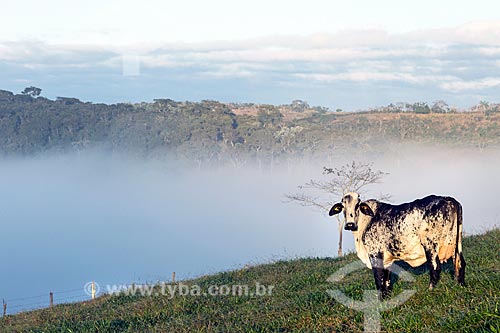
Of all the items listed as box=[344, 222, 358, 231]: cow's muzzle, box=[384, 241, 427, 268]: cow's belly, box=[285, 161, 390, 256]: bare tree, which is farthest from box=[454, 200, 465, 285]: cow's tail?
box=[285, 161, 390, 256]: bare tree

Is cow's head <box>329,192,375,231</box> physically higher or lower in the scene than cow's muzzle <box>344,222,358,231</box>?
higher

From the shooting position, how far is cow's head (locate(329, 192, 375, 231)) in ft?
39.3

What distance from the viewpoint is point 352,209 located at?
1227 cm

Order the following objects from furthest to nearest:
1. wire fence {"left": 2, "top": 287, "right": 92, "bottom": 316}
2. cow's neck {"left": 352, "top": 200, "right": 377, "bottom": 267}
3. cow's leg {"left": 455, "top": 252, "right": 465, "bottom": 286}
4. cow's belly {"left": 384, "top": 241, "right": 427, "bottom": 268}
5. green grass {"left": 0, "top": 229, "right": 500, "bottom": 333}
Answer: wire fence {"left": 2, "top": 287, "right": 92, "bottom": 316}
cow's neck {"left": 352, "top": 200, "right": 377, "bottom": 267}
cow's belly {"left": 384, "top": 241, "right": 427, "bottom": 268}
cow's leg {"left": 455, "top": 252, "right": 465, "bottom": 286}
green grass {"left": 0, "top": 229, "right": 500, "bottom": 333}

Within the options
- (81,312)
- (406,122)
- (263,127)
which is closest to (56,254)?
(263,127)

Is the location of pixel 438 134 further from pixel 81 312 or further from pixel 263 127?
pixel 81 312

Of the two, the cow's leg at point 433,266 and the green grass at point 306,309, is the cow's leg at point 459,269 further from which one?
the cow's leg at point 433,266

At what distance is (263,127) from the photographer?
105188 millimetres

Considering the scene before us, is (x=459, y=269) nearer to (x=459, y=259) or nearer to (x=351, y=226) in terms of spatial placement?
(x=459, y=259)

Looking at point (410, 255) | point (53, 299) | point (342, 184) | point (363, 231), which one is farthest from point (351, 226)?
point (53, 299)

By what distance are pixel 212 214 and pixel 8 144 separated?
3970 centimetres

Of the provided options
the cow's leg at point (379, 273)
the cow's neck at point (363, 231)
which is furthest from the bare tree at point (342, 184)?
the cow's leg at point (379, 273)

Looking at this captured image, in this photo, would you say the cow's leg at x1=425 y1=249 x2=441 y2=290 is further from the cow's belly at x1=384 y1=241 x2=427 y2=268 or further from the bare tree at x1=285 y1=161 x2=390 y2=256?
the bare tree at x1=285 y1=161 x2=390 y2=256

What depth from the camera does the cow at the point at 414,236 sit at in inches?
425
